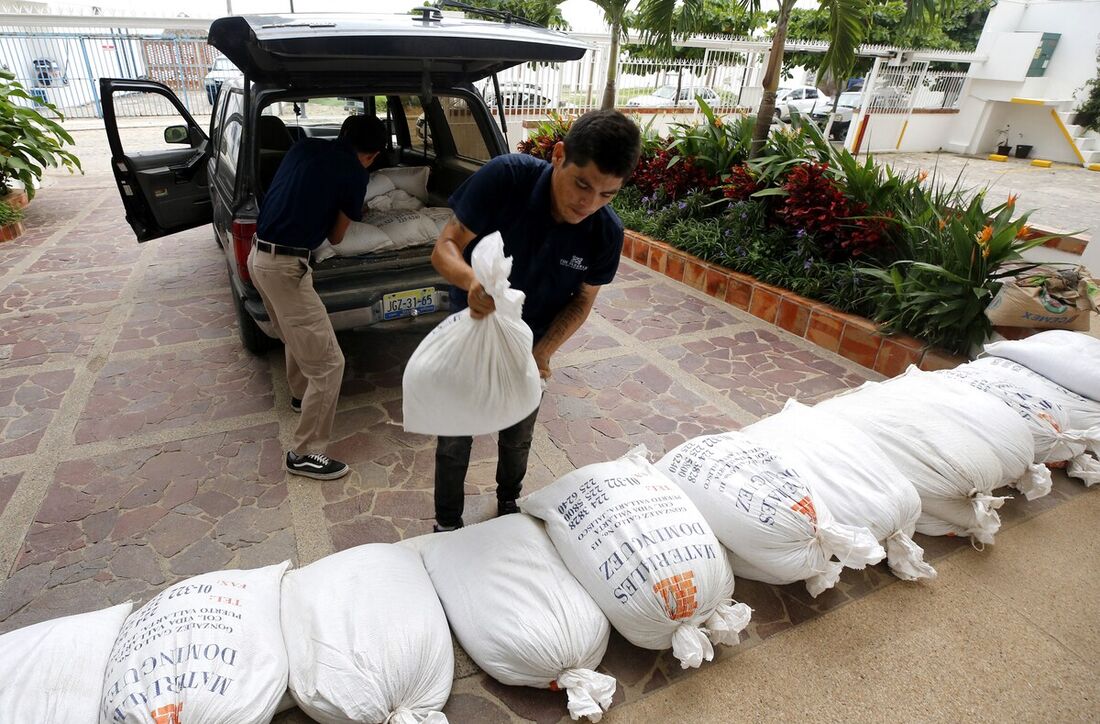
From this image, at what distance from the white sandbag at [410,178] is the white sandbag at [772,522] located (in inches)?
121

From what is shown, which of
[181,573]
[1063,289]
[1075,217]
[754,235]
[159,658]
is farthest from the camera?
[1075,217]

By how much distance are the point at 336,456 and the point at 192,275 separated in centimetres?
348

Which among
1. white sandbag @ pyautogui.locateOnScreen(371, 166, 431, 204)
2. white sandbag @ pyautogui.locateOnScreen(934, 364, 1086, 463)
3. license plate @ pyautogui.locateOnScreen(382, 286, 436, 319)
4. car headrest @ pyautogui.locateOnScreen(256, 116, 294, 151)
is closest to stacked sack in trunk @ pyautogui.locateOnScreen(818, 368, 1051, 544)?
white sandbag @ pyautogui.locateOnScreen(934, 364, 1086, 463)

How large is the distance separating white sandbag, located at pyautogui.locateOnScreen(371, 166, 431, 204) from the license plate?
126 cm

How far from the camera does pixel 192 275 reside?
5367 millimetres

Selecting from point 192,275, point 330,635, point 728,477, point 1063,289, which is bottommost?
point 192,275

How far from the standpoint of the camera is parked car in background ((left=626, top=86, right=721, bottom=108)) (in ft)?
45.9

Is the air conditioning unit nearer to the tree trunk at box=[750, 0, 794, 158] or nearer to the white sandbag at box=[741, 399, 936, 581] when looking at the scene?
the tree trunk at box=[750, 0, 794, 158]

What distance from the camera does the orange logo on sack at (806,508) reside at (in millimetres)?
1973

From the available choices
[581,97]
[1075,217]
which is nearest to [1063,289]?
[1075,217]

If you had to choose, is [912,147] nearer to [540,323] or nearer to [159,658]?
[540,323]

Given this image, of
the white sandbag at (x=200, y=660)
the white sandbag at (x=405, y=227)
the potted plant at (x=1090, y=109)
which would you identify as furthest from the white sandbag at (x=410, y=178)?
the potted plant at (x=1090, y=109)

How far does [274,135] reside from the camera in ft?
14.0

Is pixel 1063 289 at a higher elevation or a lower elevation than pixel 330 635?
higher
